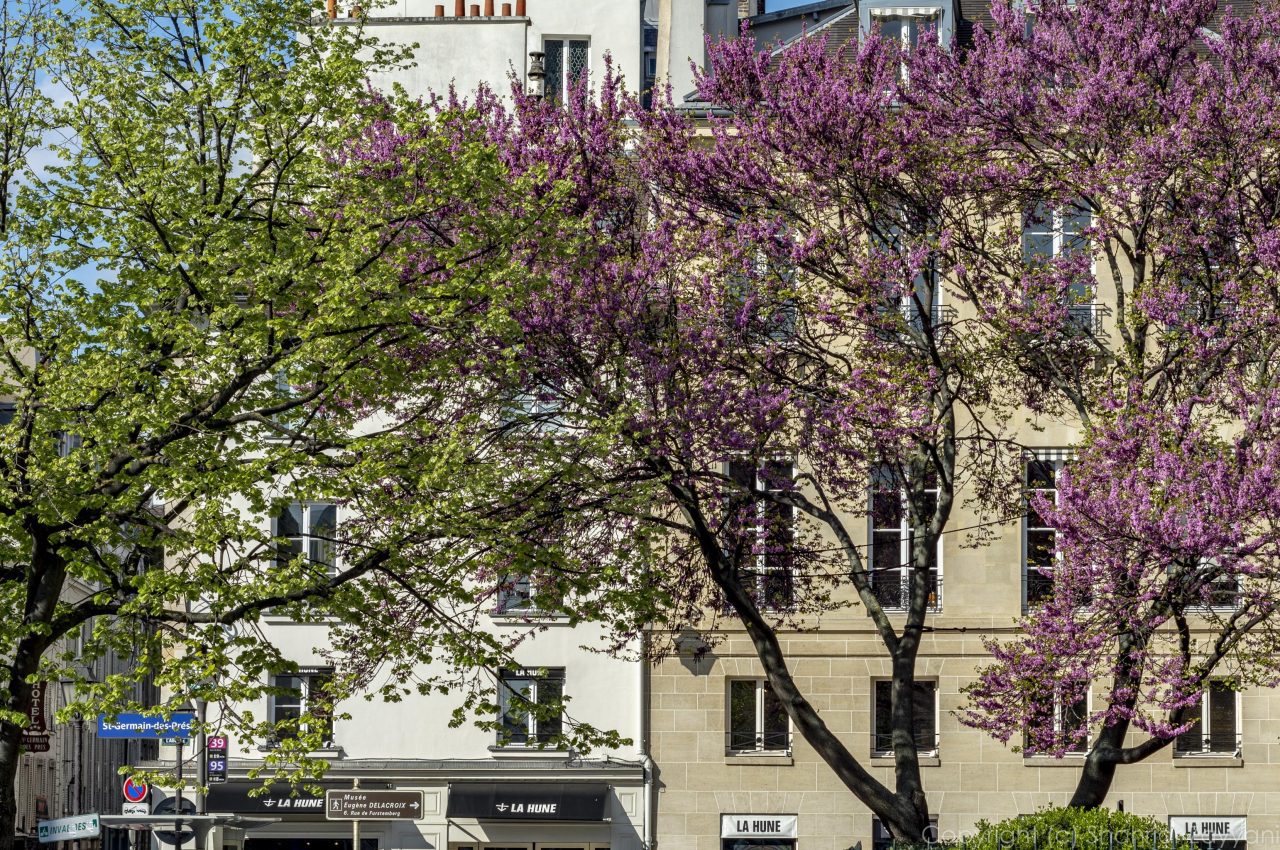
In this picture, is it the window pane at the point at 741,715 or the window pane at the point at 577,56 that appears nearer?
the window pane at the point at 741,715

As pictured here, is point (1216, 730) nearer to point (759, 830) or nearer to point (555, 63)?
point (759, 830)

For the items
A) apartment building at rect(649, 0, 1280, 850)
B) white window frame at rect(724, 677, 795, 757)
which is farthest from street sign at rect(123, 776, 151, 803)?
white window frame at rect(724, 677, 795, 757)

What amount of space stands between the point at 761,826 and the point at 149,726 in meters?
15.2

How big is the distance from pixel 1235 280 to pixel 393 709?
21.2 m

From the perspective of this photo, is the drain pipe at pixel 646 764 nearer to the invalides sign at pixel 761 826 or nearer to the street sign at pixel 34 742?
the invalides sign at pixel 761 826

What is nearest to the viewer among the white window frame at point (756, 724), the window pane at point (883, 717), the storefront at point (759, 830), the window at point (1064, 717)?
the window at point (1064, 717)

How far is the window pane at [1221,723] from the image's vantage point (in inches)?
1476

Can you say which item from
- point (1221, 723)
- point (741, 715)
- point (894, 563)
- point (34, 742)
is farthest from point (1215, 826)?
point (34, 742)

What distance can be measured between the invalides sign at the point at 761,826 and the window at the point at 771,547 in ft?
23.3

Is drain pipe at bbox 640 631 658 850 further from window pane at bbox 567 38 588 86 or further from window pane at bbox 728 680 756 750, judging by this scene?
window pane at bbox 567 38 588 86

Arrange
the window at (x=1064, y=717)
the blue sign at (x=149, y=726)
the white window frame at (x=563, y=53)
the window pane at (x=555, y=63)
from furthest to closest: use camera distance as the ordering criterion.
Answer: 1. the window pane at (x=555, y=63)
2. the white window frame at (x=563, y=53)
3. the window at (x=1064, y=717)
4. the blue sign at (x=149, y=726)

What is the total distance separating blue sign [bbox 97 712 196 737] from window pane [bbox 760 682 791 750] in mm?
14832

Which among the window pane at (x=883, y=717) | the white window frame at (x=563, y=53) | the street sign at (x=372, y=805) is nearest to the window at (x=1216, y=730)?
the window pane at (x=883, y=717)

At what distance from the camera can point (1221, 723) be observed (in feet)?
123
